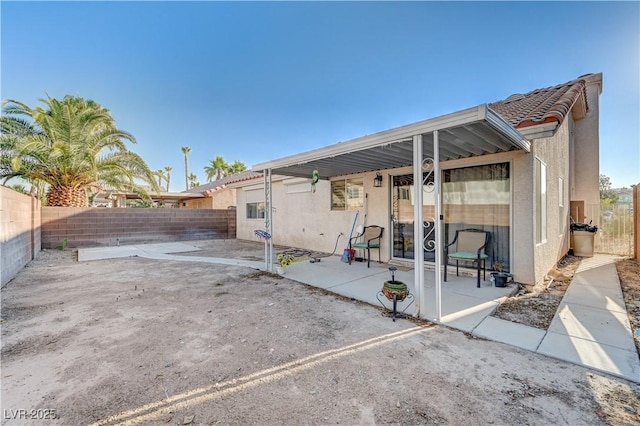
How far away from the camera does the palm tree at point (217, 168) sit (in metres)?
30.4

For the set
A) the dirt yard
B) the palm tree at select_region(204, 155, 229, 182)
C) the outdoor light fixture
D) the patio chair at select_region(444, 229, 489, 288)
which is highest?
the palm tree at select_region(204, 155, 229, 182)

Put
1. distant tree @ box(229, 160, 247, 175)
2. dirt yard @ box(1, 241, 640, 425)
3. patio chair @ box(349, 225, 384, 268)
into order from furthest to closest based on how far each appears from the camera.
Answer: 1. distant tree @ box(229, 160, 247, 175)
2. patio chair @ box(349, 225, 384, 268)
3. dirt yard @ box(1, 241, 640, 425)

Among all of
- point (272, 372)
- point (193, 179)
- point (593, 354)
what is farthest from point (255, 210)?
point (193, 179)

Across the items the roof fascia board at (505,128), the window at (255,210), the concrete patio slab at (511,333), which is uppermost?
the roof fascia board at (505,128)

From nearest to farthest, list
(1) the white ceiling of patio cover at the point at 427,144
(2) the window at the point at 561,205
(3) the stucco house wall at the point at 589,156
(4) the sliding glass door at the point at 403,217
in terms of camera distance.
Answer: (1) the white ceiling of patio cover at the point at 427,144 → (4) the sliding glass door at the point at 403,217 → (2) the window at the point at 561,205 → (3) the stucco house wall at the point at 589,156

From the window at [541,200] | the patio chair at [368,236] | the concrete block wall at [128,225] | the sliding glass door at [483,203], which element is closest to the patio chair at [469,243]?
the sliding glass door at [483,203]

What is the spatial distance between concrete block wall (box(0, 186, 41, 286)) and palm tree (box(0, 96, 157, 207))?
236cm

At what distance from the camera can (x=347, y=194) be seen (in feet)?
25.8

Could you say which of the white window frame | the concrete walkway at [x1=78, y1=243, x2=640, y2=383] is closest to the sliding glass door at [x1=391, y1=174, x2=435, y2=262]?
the concrete walkway at [x1=78, y1=243, x2=640, y2=383]

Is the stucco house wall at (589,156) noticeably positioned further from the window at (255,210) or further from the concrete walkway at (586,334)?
the window at (255,210)

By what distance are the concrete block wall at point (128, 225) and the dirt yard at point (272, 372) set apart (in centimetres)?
830

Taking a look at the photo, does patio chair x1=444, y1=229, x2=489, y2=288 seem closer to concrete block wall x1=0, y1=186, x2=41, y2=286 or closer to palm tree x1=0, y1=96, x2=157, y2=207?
concrete block wall x1=0, y1=186, x2=41, y2=286

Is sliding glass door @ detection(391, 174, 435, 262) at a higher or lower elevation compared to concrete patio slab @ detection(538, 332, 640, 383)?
higher

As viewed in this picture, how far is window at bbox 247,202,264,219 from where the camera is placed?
39.2ft
